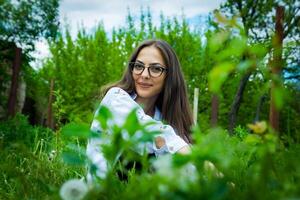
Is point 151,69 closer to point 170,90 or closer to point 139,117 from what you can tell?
point 170,90

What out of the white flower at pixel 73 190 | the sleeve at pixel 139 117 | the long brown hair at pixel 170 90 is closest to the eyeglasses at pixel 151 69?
the long brown hair at pixel 170 90

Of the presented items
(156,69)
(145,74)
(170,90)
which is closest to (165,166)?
(145,74)

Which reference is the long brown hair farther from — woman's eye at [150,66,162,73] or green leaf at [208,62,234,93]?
green leaf at [208,62,234,93]

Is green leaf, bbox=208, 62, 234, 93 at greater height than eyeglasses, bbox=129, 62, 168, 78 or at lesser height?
greater

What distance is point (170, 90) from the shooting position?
3.51 meters

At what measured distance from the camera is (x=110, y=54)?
21.4 metres

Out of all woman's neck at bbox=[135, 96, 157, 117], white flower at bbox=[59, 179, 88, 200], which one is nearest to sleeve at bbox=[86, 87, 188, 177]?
woman's neck at bbox=[135, 96, 157, 117]

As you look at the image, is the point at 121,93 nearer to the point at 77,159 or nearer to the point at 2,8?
the point at 77,159

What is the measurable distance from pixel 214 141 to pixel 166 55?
2.73m

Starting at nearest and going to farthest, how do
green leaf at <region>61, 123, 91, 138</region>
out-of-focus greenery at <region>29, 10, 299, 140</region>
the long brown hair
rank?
green leaf at <region>61, 123, 91, 138</region> → the long brown hair → out-of-focus greenery at <region>29, 10, 299, 140</region>

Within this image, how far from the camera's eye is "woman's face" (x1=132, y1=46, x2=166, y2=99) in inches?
127

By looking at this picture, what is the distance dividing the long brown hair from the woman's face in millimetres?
59

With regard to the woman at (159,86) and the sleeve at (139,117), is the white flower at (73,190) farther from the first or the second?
the woman at (159,86)

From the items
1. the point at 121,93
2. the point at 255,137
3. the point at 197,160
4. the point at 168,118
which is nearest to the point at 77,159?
the point at 197,160
